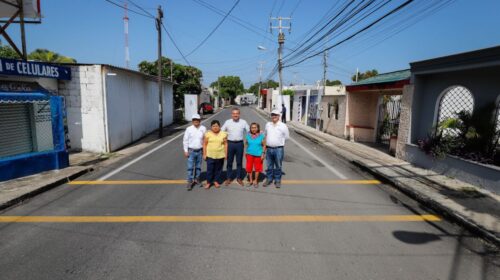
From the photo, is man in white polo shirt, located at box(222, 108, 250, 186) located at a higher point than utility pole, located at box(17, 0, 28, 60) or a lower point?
lower

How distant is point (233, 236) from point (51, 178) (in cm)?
516

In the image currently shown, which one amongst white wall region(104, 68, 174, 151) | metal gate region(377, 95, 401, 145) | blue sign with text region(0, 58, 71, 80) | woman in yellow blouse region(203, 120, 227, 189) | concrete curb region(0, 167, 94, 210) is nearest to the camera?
concrete curb region(0, 167, 94, 210)

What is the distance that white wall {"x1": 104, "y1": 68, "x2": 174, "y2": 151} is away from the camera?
11.7m

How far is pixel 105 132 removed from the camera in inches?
440

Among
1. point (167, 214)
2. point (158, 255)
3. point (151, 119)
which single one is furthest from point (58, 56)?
point (158, 255)

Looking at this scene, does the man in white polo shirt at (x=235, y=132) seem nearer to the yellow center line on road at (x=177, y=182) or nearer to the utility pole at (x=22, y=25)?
the yellow center line on road at (x=177, y=182)

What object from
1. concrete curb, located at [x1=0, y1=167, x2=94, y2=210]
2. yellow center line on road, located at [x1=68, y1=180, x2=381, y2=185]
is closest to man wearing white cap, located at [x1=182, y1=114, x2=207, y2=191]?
yellow center line on road, located at [x1=68, y1=180, x2=381, y2=185]

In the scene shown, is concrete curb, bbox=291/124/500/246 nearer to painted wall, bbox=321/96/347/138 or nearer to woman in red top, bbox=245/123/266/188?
woman in red top, bbox=245/123/266/188

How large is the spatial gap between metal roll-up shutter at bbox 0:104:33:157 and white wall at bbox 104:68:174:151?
2672mm

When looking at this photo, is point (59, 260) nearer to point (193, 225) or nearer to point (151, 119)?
point (193, 225)

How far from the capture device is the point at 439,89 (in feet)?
28.1

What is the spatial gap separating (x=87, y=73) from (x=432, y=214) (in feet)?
36.8

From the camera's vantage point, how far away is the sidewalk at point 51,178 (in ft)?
19.2

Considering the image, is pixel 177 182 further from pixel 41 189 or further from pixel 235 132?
pixel 41 189
